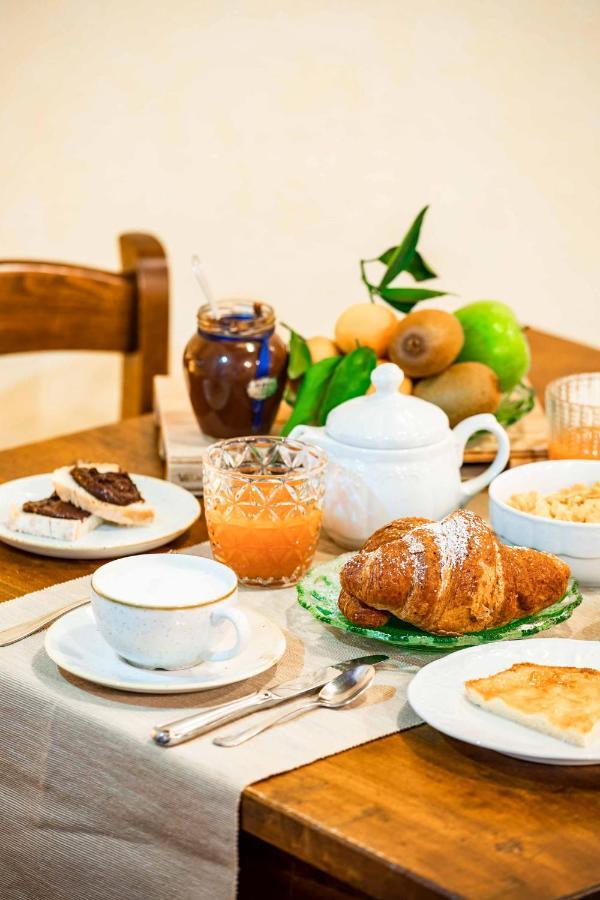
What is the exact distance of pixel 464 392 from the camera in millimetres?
1598

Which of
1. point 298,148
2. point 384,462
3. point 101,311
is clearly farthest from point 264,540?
point 298,148

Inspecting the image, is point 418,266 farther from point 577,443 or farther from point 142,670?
point 142,670

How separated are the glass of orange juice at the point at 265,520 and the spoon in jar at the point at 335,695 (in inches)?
9.1

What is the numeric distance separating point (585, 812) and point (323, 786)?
0.59 feet

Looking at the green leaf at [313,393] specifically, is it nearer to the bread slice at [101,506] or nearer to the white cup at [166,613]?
the bread slice at [101,506]

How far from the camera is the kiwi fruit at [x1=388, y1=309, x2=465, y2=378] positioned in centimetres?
159

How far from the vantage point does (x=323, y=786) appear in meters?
0.86

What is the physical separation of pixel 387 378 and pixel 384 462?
9cm

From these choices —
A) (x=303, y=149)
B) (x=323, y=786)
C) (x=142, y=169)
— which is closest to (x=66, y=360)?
(x=142, y=169)

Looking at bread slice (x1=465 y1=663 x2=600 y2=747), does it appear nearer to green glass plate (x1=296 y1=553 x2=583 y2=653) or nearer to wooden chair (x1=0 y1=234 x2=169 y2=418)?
green glass plate (x1=296 y1=553 x2=583 y2=653)

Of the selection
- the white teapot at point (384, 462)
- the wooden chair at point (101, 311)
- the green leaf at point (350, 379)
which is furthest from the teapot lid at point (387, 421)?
the wooden chair at point (101, 311)

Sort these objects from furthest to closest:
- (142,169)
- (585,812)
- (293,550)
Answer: (142,169) → (293,550) → (585,812)

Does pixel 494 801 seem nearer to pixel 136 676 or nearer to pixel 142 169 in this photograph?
pixel 136 676

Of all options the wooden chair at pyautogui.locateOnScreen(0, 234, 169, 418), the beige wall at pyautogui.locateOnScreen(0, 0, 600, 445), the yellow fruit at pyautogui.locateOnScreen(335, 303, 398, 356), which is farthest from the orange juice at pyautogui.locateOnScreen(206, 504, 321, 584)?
the beige wall at pyautogui.locateOnScreen(0, 0, 600, 445)
